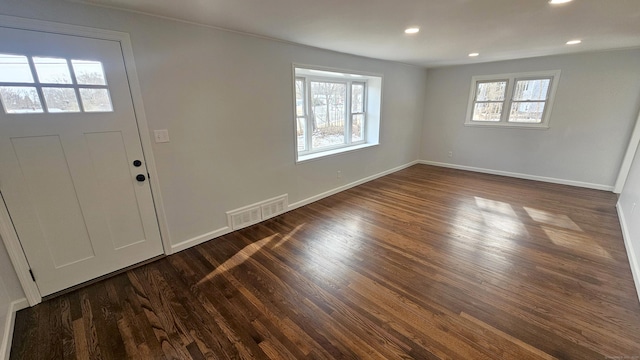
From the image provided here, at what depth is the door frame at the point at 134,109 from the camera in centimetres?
175

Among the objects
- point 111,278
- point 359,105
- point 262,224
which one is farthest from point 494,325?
point 359,105

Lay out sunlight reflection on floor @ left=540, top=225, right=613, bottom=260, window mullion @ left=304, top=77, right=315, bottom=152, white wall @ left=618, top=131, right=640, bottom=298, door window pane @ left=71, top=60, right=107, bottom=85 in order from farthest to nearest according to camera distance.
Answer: window mullion @ left=304, top=77, right=315, bottom=152
sunlight reflection on floor @ left=540, top=225, right=613, bottom=260
white wall @ left=618, top=131, right=640, bottom=298
door window pane @ left=71, top=60, right=107, bottom=85

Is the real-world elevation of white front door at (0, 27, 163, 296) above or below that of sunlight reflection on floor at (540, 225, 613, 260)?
above

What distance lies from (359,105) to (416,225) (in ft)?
9.35

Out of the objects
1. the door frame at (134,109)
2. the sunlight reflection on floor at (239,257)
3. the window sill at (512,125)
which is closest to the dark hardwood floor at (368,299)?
the sunlight reflection on floor at (239,257)

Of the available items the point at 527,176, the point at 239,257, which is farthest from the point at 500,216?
the point at 239,257

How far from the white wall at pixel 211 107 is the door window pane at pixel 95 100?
0.88 ft

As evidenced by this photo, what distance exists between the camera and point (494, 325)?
5.93ft

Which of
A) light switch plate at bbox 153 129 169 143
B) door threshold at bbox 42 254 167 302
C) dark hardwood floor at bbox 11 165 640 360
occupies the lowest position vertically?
dark hardwood floor at bbox 11 165 640 360

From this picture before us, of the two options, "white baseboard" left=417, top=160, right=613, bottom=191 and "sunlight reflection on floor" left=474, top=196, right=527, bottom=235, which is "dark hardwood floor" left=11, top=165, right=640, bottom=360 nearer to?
"sunlight reflection on floor" left=474, top=196, right=527, bottom=235

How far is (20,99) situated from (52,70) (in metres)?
0.29

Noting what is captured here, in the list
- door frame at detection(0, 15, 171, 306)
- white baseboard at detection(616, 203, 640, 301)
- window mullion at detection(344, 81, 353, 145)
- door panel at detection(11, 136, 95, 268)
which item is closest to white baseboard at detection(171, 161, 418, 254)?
door frame at detection(0, 15, 171, 306)

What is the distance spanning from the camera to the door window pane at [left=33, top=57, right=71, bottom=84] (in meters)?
1.81

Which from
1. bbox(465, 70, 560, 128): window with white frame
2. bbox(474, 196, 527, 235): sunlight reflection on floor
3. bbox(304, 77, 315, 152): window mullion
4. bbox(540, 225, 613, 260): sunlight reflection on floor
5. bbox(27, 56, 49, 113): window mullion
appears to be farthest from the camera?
bbox(465, 70, 560, 128): window with white frame
